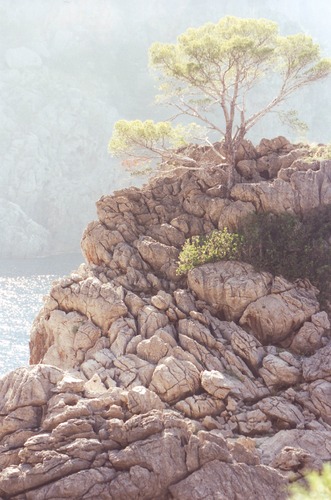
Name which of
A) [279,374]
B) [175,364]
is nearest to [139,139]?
[175,364]

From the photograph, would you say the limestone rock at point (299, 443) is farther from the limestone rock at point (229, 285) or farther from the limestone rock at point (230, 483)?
the limestone rock at point (229, 285)

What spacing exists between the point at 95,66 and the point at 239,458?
123355 millimetres

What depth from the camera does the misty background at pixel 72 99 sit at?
99188mm

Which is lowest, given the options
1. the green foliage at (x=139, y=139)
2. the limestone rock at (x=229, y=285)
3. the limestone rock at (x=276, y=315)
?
the limestone rock at (x=276, y=315)

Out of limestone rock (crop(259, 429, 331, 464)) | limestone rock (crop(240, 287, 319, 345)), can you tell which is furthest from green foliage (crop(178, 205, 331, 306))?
limestone rock (crop(259, 429, 331, 464))

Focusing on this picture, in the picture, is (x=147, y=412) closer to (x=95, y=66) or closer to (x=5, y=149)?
(x=5, y=149)

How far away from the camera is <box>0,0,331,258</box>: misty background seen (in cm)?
9919

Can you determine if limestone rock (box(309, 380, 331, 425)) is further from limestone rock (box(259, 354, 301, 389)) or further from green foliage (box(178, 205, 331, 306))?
green foliage (box(178, 205, 331, 306))

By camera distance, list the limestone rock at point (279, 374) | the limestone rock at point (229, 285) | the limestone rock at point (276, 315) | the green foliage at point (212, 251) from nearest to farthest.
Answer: the limestone rock at point (279, 374) → the limestone rock at point (276, 315) → the limestone rock at point (229, 285) → the green foliage at point (212, 251)

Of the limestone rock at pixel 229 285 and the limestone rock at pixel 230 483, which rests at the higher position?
the limestone rock at pixel 229 285

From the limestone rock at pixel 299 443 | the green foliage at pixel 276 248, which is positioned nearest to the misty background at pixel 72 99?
the green foliage at pixel 276 248

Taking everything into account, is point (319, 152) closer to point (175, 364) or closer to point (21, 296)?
point (175, 364)

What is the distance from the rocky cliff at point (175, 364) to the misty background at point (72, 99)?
206 ft

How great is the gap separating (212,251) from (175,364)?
5774mm
